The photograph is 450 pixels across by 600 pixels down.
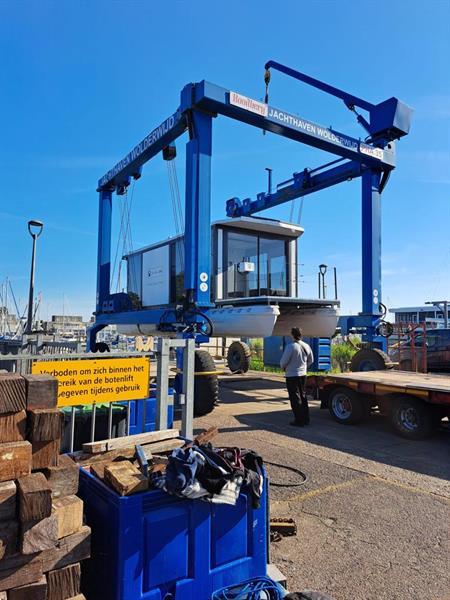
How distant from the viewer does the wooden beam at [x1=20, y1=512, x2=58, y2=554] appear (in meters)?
2.06

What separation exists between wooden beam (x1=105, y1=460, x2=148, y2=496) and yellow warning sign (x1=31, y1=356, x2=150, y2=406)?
0.83m

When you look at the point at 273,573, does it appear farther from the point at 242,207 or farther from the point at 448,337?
the point at 448,337

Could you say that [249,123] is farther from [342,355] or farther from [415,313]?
[415,313]

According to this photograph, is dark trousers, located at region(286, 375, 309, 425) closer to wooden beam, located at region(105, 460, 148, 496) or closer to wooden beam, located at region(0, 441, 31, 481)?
wooden beam, located at region(105, 460, 148, 496)

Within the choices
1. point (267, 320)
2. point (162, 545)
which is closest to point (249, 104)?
point (267, 320)

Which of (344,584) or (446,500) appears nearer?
(344,584)

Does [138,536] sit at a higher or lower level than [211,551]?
higher

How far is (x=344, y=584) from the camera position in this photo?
3.08 m

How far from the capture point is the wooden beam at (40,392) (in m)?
2.35

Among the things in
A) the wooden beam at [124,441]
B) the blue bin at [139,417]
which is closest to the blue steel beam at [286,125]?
the blue bin at [139,417]

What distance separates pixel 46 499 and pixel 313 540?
2483 millimetres

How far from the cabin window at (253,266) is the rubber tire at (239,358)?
4267 mm

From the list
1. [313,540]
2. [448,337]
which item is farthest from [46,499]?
[448,337]

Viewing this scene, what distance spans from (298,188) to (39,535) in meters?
12.0
